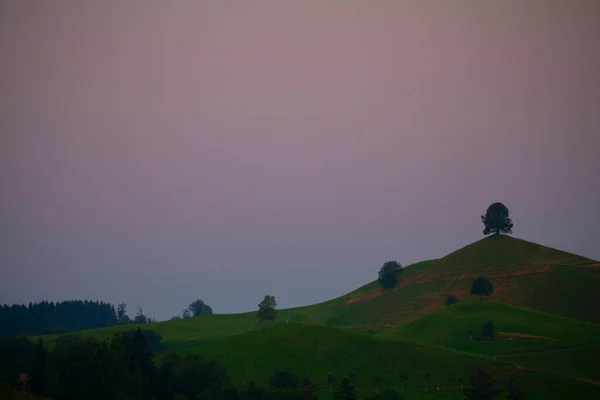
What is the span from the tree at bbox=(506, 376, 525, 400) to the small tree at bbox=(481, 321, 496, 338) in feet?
148

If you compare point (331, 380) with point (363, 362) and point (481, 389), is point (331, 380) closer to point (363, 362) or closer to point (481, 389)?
point (363, 362)

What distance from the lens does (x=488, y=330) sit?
17575 cm

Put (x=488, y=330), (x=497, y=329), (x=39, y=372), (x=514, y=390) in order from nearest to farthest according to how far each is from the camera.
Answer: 1. (x=514, y=390)
2. (x=39, y=372)
3. (x=488, y=330)
4. (x=497, y=329)

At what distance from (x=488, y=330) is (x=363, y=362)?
4043 cm

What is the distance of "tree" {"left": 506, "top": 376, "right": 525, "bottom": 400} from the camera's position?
11869 centimetres

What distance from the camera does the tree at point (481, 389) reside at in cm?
12000

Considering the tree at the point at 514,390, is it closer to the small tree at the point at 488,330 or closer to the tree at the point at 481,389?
the tree at the point at 481,389

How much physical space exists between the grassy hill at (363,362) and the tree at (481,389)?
3.96 metres

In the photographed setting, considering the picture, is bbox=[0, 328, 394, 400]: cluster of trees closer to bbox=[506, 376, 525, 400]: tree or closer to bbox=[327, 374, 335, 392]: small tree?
bbox=[327, 374, 335, 392]: small tree

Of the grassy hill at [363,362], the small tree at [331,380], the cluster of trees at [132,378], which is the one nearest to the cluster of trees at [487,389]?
the grassy hill at [363,362]

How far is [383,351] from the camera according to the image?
500 ft

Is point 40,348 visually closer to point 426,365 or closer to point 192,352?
point 192,352

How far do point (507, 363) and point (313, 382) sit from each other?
3492cm

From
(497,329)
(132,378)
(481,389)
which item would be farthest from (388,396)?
(497,329)
